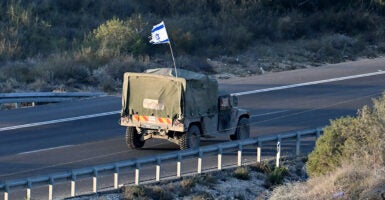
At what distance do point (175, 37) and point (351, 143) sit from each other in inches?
809

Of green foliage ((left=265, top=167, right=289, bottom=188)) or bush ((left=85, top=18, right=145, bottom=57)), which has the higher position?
bush ((left=85, top=18, right=145, bottom=57))

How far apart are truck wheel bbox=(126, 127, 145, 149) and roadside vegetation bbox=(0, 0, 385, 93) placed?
8700 mm

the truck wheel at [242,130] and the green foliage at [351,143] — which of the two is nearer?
the green foliage at [351,143]

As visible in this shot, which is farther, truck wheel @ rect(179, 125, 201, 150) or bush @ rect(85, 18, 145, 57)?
bush @ rect(85, 18, 145, 57)

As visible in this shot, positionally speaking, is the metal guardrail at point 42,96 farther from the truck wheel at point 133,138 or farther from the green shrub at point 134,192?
the green shrub at point 134,192

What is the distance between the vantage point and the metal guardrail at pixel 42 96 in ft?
101

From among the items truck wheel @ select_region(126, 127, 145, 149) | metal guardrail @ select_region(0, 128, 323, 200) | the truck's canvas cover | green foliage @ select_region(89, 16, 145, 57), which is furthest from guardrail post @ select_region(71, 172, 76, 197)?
green foliage @ select_region(89, 16, 145, 57)

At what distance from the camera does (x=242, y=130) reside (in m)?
26.6

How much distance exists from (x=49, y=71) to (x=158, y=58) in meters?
5.63

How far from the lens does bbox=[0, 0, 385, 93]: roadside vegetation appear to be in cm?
3566

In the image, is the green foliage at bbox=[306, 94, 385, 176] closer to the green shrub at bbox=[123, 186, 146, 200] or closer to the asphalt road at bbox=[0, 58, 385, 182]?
the green shrub at bbox=[123, 186, 146, 200]

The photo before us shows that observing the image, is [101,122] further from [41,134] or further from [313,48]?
A: [313,48]

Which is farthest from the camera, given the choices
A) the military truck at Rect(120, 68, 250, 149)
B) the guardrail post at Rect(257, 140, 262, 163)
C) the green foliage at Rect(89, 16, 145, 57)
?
the green foliage at Rect(89, 16, 145, 57)

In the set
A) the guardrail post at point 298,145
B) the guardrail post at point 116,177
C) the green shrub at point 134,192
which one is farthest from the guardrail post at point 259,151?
the guardrail post at point 116,177
